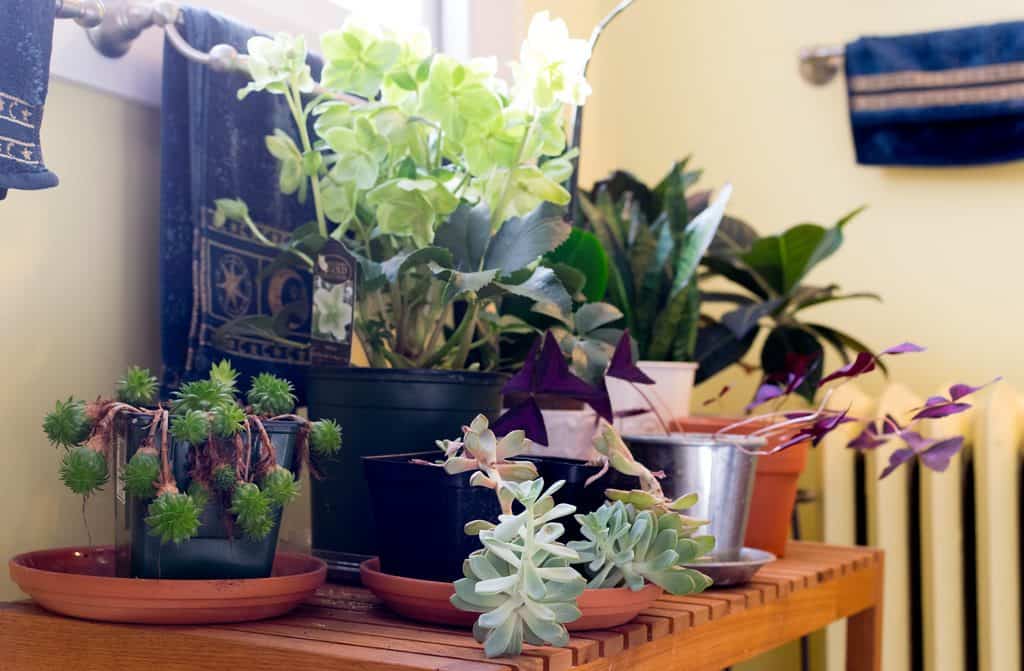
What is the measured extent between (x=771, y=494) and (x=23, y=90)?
0.84 m

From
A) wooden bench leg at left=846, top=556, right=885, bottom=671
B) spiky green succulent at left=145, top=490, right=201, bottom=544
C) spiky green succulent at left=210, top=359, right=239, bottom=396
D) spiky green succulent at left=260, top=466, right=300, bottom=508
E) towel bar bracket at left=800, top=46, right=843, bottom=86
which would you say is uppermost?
towel bar bracket at left=800, top=46, right=843, bottom=86

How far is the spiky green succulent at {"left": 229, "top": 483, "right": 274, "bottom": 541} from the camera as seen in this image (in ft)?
2.43

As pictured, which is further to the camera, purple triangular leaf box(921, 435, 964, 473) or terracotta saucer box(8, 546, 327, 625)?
purple triangular leaf box(921, 435, 964, 473)

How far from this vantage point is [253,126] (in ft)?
3.59

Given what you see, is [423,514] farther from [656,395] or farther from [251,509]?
[656,395]

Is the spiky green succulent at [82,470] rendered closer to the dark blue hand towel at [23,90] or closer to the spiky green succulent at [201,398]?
the spiky green succulent at [201,398]

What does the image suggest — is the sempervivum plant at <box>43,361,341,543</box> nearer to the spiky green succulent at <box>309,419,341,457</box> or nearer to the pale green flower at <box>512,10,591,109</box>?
the spiky green succulent at <box>309,419,341,457</box>

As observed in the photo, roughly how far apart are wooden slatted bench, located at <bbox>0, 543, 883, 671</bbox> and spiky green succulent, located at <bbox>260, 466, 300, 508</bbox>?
91mm

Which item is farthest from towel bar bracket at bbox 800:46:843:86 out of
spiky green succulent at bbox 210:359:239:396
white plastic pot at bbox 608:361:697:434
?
spiky green succulent at bbox 210:359:239:396

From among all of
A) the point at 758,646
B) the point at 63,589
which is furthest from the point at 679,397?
the point at 63,589

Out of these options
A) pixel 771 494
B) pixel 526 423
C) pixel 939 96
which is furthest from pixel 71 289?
pixel 939 96

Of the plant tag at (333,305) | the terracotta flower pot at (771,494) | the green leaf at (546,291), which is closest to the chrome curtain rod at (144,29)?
the plant tag at (333,305)

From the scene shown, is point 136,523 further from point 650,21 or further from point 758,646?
point 650,21

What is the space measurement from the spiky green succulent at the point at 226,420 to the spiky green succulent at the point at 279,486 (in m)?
0.04
